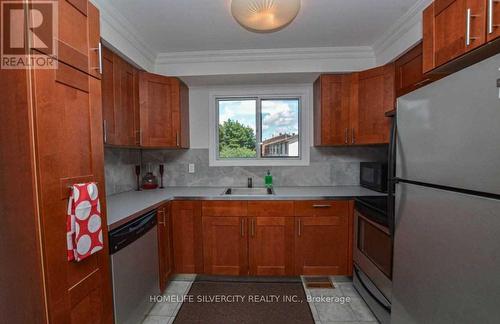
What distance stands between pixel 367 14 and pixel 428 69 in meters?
0.73

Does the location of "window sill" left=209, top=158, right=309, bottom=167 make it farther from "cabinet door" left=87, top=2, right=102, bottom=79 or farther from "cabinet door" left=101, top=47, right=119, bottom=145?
"cabinet door" left=87, top=2, right=102, bottom=79

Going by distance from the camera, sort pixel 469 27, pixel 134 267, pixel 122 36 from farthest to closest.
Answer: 1. pixel 122 36
2. pixel 134 267
3. pixel 469 27

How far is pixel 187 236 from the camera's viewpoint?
2195 millimetres

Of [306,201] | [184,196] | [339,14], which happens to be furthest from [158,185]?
[339,14]

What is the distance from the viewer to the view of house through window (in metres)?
2.80

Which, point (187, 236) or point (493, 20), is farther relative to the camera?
point (187, 236)

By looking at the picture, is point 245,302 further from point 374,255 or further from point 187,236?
point 374,255

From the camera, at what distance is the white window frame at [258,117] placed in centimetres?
274

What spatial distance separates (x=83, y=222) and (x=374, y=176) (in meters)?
2.49

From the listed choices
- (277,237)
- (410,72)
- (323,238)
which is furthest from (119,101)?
(410,72)

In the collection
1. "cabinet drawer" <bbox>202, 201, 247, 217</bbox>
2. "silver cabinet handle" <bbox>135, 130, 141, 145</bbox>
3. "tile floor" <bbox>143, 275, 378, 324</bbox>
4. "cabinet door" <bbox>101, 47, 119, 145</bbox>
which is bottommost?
"tile floor" <bbox>143, 275, 378, 324</bbox>

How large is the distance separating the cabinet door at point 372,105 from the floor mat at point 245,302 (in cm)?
166

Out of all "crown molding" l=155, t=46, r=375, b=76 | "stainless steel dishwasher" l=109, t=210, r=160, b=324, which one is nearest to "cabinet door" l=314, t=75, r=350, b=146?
"crown molding" l=155, t=46, r=375, b=76

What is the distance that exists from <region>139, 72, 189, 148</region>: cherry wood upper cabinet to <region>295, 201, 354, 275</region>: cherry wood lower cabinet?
1548 mm
